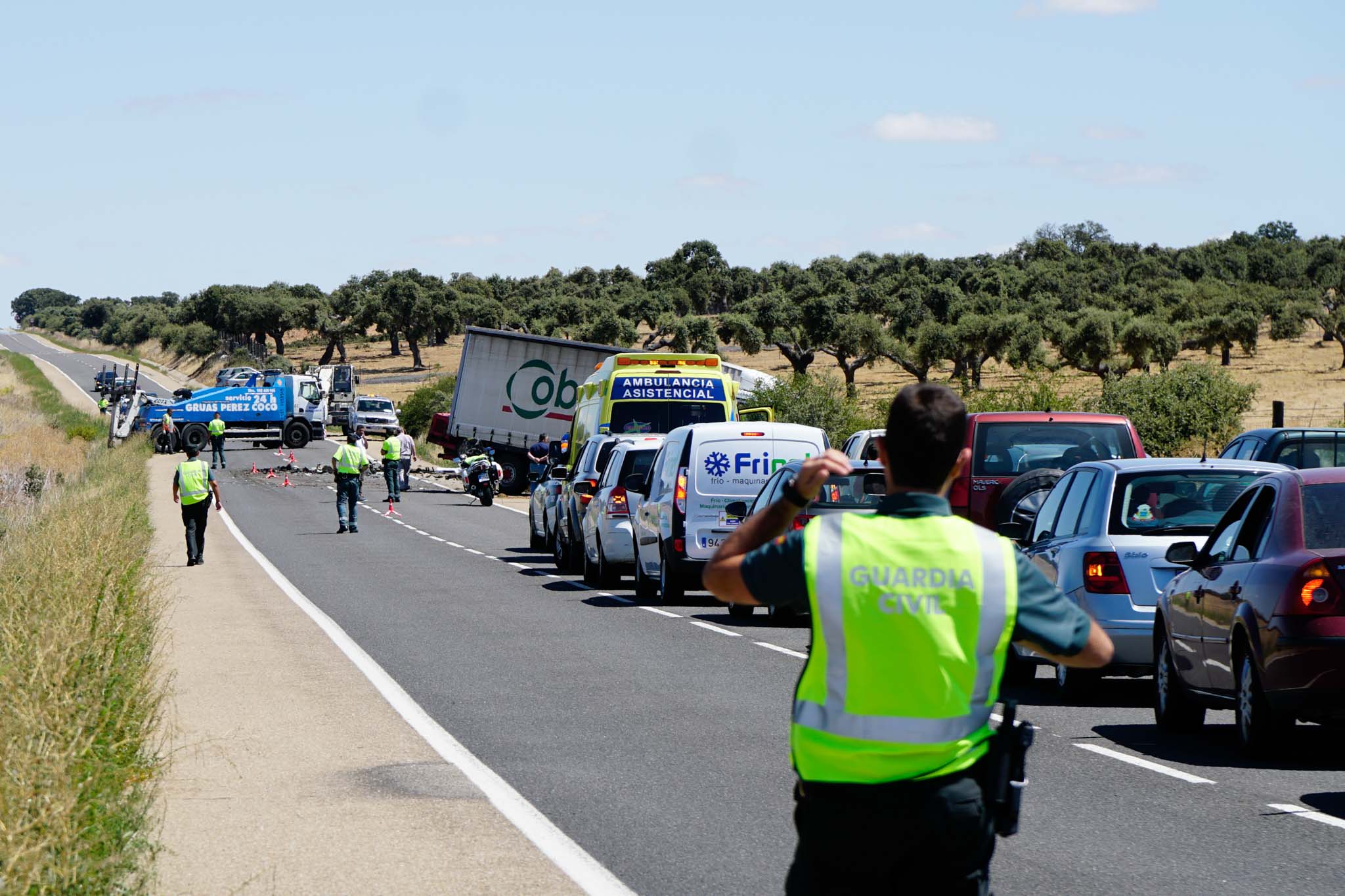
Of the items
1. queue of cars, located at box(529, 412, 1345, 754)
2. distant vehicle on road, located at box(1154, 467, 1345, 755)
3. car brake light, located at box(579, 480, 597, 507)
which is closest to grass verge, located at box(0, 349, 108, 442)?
car brake light, located at box(579, 480, 597, 507)

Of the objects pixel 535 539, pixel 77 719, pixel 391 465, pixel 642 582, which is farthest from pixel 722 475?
pixel 391 465

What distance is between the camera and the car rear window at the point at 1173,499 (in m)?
11.4

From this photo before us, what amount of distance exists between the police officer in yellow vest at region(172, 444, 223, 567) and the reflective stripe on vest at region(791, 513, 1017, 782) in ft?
64.4

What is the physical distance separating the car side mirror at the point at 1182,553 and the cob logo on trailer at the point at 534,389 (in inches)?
1393

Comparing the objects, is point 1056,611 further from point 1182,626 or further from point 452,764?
point 1182,626

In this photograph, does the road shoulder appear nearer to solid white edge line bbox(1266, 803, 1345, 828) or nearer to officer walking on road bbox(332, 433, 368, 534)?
solid white edge line bbox(1266, 803, 1345, 828)

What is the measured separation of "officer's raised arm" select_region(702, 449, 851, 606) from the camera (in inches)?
147

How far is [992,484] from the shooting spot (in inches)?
674

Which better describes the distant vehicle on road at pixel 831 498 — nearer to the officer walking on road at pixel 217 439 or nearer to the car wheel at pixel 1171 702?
the car wheel at pixel 1171 702

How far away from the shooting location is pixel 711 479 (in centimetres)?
1772

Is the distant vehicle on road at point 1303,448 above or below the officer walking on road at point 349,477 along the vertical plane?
above

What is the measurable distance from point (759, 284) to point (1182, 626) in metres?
129

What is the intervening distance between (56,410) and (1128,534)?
78427mm

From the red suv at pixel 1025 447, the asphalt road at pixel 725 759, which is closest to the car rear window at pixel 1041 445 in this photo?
the red suv at pixel 1025 447
